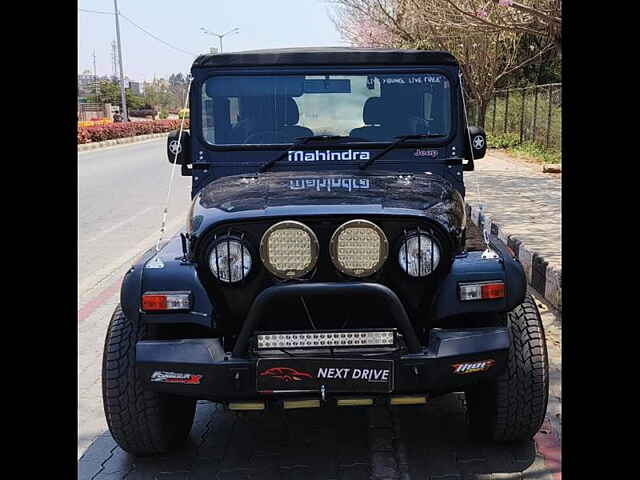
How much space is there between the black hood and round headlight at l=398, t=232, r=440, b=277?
0.10 metres

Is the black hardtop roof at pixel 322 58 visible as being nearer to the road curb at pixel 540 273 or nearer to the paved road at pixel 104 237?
the road curb at pixel 540 273

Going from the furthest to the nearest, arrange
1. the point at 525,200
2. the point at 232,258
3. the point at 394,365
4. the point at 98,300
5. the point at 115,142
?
the point at 115,142
the point at 525,200
the point at 98,300
the point at 232,258
the point at 394,365

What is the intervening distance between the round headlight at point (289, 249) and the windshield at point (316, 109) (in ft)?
4.82

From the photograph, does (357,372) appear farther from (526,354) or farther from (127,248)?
(127,248)

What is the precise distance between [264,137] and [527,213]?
6.97 m

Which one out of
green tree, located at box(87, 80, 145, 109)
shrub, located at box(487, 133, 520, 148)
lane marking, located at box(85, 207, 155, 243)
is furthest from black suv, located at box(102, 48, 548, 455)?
green tree, located at box(87, 80, 145, 109)

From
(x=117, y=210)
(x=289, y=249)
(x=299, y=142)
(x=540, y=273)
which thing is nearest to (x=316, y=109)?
(x=299, y=142)

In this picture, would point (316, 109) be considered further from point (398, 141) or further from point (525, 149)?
point (525, 149)

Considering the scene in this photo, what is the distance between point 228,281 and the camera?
11.1 ft

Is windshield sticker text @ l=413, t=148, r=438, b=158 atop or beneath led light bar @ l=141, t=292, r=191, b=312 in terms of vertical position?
atop

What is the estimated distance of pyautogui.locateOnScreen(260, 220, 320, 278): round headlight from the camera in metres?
3.29

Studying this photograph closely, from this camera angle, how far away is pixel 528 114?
900 inches

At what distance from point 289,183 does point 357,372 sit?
1.14 m

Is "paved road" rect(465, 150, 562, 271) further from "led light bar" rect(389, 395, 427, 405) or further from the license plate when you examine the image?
the license plate
